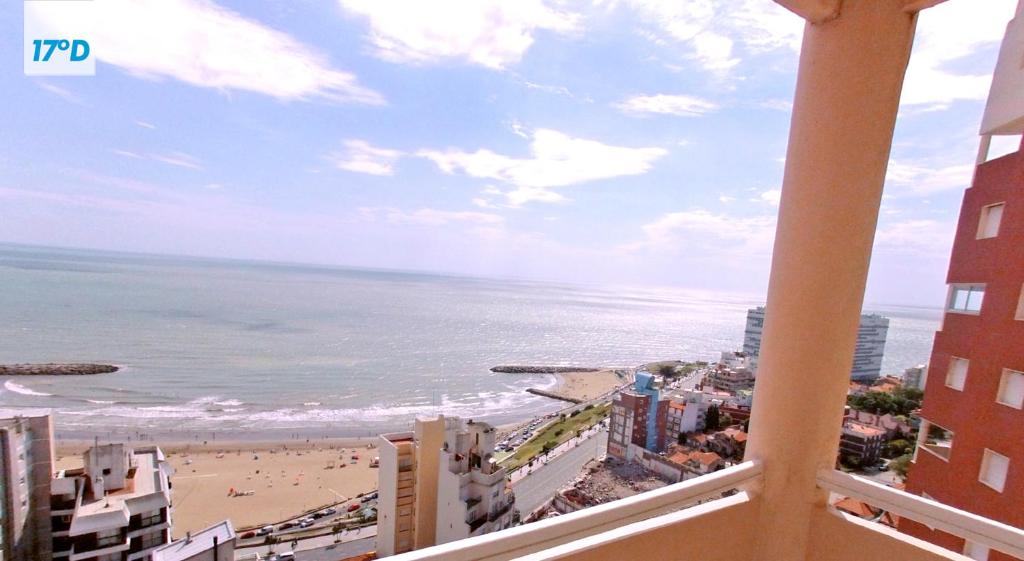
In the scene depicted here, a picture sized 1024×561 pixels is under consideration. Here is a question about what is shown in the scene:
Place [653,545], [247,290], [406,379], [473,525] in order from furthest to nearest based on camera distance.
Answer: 1. [247,290]
2. [406,379]
3. [473,525]
4. [653,545]

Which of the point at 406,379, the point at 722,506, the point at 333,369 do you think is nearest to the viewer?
the point at 722,506

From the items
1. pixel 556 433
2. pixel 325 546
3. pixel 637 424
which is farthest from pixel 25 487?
pixel 556 433

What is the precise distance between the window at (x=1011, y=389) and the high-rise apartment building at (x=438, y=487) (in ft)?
16.1

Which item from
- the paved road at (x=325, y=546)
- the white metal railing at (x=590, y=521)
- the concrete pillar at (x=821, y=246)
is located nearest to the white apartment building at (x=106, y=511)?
the paved road at (x=325, y=546)

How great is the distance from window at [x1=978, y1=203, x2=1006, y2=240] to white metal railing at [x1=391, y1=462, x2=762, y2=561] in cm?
122

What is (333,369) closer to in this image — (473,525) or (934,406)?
(473,525)

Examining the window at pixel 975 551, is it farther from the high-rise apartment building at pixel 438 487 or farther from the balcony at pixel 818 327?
the high-rise apartment building at pixel 438 487

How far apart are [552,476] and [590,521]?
28.5 feet

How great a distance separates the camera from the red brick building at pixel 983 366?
3.87 feet

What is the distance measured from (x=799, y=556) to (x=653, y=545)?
→ 0.42 meters

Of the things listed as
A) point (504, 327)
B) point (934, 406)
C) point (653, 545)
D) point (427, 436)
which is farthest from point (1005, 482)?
point (504, 327)

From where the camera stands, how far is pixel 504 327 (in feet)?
118

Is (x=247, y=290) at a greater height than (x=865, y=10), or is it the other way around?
(x=865, y=10)

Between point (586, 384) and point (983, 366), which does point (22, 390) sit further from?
point (586, 384)
